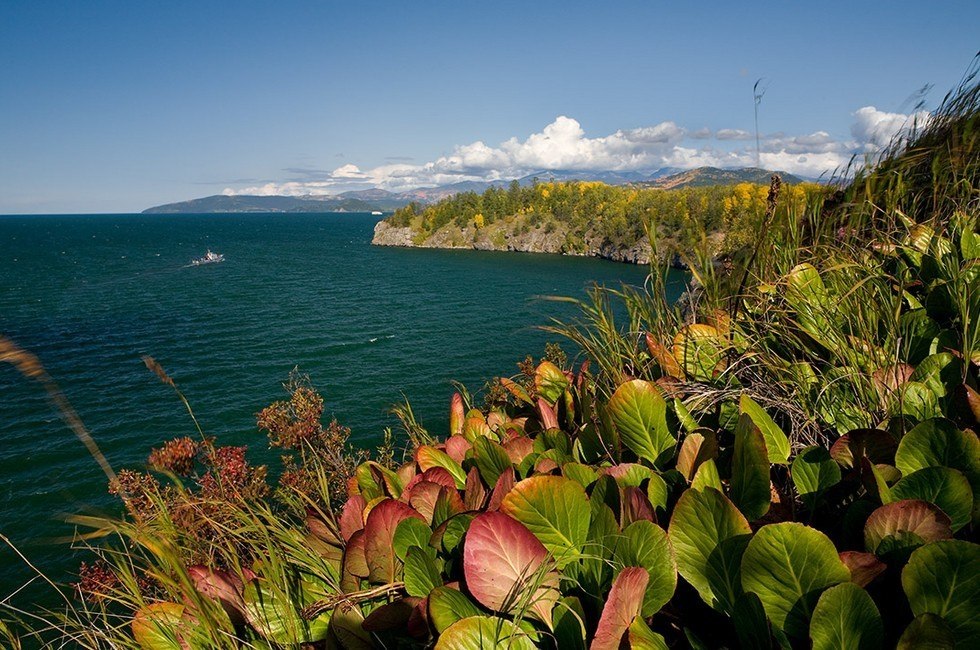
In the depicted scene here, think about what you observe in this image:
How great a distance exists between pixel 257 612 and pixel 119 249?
303 feet

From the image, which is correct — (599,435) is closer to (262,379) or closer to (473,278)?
(262,379)

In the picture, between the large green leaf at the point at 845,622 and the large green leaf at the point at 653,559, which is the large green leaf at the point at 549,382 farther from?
the large green leaf at the point at 845,622

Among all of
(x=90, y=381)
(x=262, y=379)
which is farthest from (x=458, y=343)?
(x=90, y=381)

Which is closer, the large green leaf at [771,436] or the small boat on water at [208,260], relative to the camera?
the large green leaf at [771,436]

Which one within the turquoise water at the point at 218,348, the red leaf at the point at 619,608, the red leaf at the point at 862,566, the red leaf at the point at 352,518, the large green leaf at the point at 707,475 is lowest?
the turquoise water at the point at 218,348

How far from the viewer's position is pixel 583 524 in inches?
40.9

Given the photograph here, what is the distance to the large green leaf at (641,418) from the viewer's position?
52.9 inches

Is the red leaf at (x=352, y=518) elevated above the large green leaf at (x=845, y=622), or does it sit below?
below

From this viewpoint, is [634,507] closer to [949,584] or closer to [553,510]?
[553,510]

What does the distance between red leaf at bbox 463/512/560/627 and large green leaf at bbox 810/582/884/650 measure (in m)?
0.40

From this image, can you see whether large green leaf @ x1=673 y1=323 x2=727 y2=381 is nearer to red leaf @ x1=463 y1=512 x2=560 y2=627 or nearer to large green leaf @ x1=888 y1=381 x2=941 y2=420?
large green leaf @ x1=888 y1=381 x2=941 y2=420

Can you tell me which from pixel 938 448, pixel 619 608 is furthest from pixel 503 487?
pixel 938 448

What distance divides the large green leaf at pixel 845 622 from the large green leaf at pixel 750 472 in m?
0.29

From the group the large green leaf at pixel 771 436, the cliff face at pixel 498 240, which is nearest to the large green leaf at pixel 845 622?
the large green leaf at pixel 771 436
